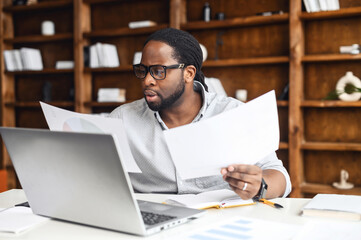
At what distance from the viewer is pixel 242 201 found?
1.17 meters

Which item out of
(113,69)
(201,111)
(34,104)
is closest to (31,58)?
(34,104)

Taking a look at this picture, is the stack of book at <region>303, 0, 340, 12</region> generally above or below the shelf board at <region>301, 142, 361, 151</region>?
above

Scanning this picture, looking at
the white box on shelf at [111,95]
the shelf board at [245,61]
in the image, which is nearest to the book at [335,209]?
the shelf board at [245,61]

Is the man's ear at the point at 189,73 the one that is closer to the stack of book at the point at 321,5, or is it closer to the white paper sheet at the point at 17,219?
the white paper sheet at the point at 17,219

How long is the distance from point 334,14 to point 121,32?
1743 millimetres

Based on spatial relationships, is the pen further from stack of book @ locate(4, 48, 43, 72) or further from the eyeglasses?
stack of book @ locate(4, 48, 43, 72)

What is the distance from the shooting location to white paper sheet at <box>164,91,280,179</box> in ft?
3.11

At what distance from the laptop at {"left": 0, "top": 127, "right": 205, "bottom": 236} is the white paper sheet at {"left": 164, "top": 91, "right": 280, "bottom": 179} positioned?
134mm

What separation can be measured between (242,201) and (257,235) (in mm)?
299

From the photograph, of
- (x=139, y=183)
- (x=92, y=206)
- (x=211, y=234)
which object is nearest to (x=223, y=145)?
(x=211, y=234)

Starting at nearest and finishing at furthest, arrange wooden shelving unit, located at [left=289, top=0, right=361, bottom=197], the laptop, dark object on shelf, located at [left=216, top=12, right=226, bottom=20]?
the laptop < wooden shelving unit, located at [left=289, top=0, right=361, bottom=197] < dark object on shelf, located at [left=216, top=12, right=226, bottom=20]

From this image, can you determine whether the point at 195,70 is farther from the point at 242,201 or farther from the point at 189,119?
the point at 242,201

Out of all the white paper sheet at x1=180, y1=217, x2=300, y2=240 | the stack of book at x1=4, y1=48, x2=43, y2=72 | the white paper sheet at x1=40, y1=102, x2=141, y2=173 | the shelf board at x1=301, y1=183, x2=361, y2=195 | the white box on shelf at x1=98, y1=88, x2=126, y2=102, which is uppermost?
the stack of book at x1=4, y1=48, x2=43, y2=72

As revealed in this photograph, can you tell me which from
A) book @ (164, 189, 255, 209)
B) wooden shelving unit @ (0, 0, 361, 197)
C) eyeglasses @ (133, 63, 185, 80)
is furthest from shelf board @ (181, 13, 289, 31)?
book @ (164, 189, 255, 209)
